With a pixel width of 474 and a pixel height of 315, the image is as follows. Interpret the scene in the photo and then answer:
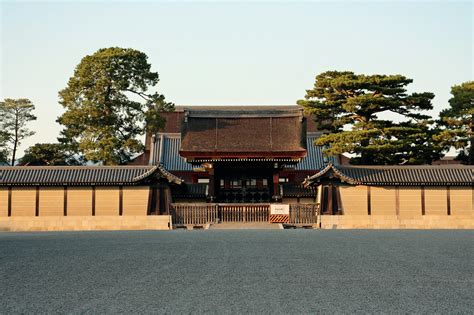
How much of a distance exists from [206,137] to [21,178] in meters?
12.7

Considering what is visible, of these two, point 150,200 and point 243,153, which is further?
point 243,153

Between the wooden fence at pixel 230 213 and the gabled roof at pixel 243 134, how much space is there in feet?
13.5

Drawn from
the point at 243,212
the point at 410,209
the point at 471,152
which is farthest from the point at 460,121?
the point at 243,212

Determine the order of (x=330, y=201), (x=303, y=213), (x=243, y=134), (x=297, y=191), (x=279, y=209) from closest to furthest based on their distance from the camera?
(x=279, y=209)
(x=303, y=213)
(x=330, y=201)
(x=297, y=191)
(x=243, y=134)

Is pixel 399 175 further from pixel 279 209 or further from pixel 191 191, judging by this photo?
pixel 191 191

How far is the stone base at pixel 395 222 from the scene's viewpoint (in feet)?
136

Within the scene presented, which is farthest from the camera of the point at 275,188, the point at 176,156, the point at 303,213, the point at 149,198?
the point at 176,156

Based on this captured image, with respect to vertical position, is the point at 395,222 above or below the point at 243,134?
below

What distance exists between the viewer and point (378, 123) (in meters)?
46.5

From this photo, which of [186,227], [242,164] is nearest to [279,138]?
[242,164]

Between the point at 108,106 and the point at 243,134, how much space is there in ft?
32.9

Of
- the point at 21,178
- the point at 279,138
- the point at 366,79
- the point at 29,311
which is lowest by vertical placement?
the point at 29,311

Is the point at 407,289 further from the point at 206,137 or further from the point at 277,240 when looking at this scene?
the point at 206,137

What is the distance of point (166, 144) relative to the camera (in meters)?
64.1
